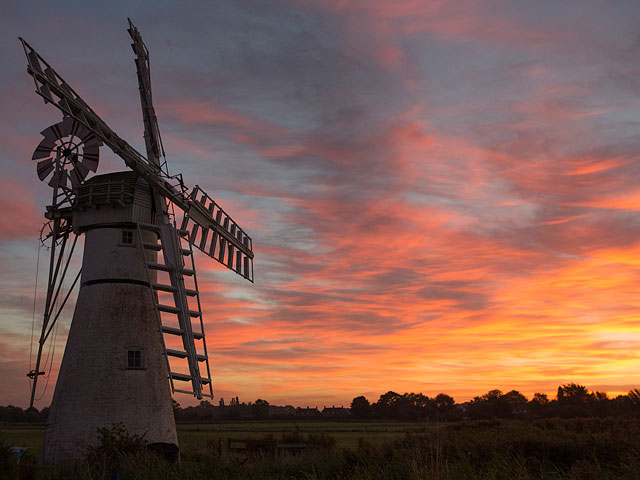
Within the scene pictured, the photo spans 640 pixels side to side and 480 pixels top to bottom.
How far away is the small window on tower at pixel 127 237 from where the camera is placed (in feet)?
86.5

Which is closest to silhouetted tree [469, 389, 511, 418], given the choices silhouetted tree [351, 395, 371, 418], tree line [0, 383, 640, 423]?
tree line [0, 383, 640, 423]

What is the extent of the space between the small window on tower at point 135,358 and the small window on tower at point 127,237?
474cm

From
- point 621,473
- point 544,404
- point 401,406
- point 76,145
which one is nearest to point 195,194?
point 76,145

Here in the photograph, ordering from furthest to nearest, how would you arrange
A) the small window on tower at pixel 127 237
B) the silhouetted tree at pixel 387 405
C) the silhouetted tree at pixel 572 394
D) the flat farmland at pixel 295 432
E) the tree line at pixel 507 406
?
the silhouetted tree at pixel 387 405 < the silhouetted tree at pixel 572 394 < the tree line at pixel 507 406 < the flat farmland at pixel 295 432 < the small window on tower at pixel 127 237

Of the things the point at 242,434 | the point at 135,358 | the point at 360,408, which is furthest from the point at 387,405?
the point at 135,358

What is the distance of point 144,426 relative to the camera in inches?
966

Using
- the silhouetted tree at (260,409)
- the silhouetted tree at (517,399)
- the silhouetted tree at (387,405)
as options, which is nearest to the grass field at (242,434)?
the silhouetted tree at (517,399)

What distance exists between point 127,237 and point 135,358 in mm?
5360

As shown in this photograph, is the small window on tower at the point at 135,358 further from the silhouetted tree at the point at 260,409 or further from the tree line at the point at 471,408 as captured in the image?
the silhouetted tree at the point at 260,409

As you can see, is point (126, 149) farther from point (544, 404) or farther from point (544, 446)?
point (544, 404)

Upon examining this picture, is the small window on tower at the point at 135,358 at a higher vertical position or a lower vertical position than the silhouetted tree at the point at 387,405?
higher

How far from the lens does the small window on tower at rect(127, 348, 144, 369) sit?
82.4 feet

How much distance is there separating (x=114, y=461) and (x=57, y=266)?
34.7ft

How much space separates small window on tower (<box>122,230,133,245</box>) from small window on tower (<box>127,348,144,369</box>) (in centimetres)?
474
